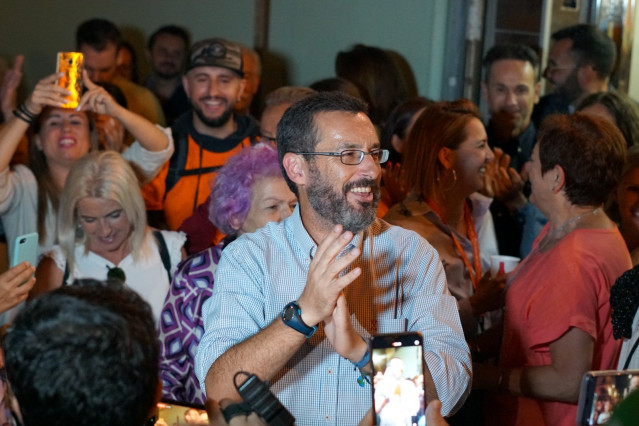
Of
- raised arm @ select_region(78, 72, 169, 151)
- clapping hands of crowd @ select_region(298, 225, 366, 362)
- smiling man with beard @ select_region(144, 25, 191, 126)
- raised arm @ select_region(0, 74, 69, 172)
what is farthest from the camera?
smiling man with beard @ select_region(144, 25, 191, 126)

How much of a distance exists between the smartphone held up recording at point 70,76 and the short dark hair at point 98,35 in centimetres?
172

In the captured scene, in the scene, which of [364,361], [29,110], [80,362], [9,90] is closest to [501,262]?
[364,361]

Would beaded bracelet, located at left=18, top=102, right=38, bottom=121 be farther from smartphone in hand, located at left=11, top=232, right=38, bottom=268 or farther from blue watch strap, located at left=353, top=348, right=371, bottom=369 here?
blue watch strap, located at left=353, top=348, right=371, bottom=369

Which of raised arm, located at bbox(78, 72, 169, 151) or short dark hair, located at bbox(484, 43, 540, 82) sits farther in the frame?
short dark hair, located at bbox(484, 43, 540, 82)

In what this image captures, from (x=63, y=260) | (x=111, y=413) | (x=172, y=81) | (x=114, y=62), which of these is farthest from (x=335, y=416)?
(x=172, y=81)

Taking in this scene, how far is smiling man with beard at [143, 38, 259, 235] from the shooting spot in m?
4.43

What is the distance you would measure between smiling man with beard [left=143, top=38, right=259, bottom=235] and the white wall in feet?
6.73

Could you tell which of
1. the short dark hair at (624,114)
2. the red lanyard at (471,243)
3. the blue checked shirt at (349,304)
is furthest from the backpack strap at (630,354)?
the short dark hair at (624,114)

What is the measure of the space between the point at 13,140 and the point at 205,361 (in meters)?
2.35

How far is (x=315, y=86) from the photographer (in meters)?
5.33

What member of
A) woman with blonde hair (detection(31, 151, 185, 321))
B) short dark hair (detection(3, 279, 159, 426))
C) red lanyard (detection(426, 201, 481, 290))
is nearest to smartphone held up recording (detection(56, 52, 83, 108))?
woman with blonde hair (detection(31, 151, 185, 321))

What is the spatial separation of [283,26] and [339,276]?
525 centimetres

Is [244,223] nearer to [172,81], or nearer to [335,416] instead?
[335,416]

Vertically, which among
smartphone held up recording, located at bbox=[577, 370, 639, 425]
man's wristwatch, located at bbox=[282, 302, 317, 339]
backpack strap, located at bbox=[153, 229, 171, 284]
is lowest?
backpack strap, located at bbox=[153, 229, 171, 284]
